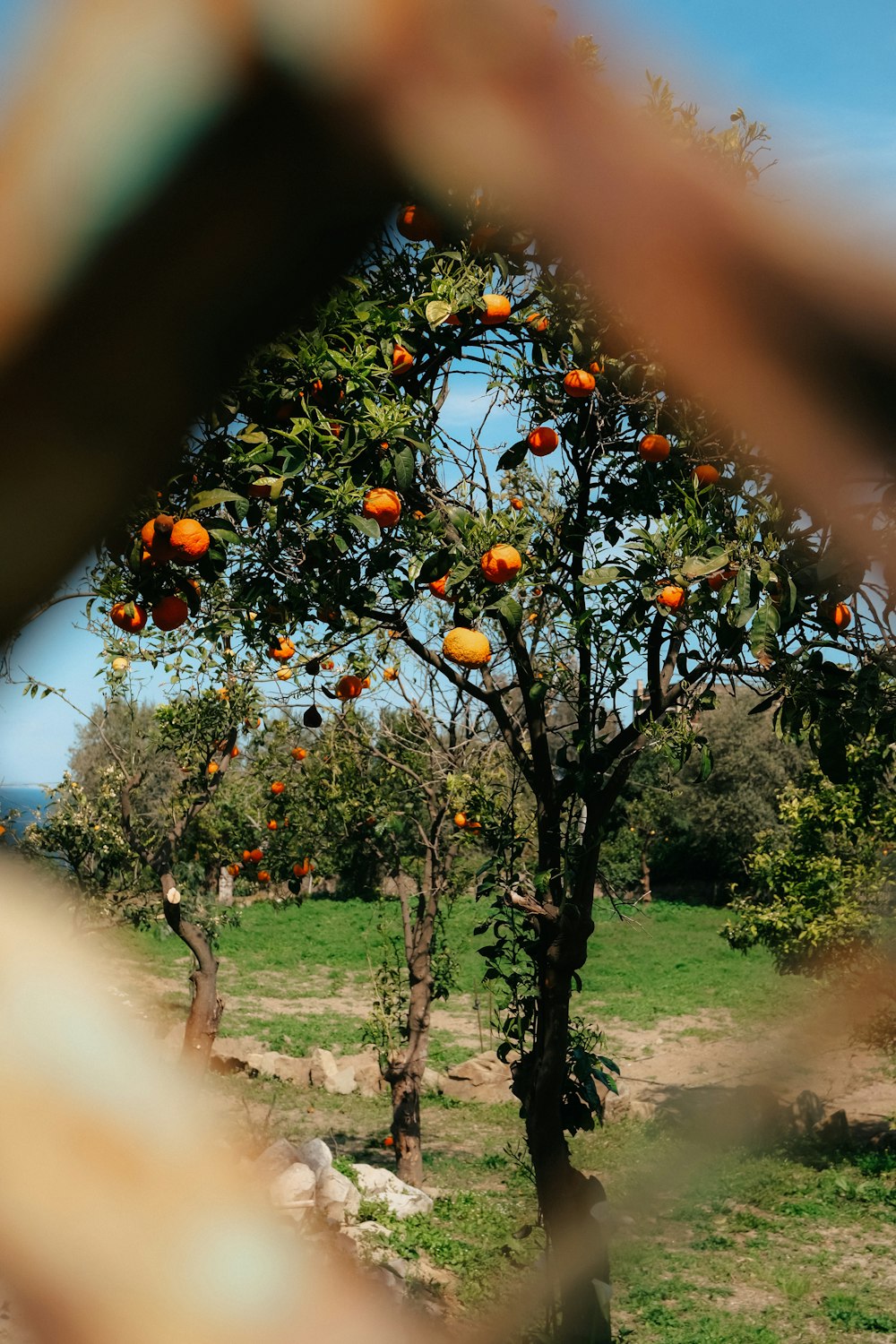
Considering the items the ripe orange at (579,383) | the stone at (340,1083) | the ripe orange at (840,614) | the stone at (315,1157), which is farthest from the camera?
the stone at (340,1083)

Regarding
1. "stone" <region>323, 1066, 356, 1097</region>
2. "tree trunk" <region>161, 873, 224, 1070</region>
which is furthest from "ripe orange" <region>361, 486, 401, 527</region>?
"stone" <region>323, 1066, 356, 1097</region>

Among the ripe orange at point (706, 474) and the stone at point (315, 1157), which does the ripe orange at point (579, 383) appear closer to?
the ripe orange at point (706, 474)

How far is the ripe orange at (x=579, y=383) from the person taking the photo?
2029 millimetres

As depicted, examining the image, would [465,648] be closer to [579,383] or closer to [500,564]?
[500,564]

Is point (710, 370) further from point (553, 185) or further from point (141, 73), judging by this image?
point (141, 73)

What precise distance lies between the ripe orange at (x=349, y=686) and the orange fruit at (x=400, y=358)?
3.43 ft

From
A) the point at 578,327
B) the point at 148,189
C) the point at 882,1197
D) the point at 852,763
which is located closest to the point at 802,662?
the point at 578,327

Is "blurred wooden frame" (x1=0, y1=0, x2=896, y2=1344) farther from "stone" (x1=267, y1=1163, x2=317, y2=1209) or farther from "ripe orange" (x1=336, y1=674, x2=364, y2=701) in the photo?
"stone" (x1=267, y1=1163, x2=317, y2=1209)

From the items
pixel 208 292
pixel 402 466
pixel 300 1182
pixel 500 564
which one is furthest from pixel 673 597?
pixel 300 1182

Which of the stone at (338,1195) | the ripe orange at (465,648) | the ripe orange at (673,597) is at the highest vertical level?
the ripe orange at (673,597)

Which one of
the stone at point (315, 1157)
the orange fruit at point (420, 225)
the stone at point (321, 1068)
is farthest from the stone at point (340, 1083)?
the orange fruit at point (420, 225)

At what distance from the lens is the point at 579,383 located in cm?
205

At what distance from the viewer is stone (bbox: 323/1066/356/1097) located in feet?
30.2

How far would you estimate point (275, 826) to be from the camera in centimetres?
771
